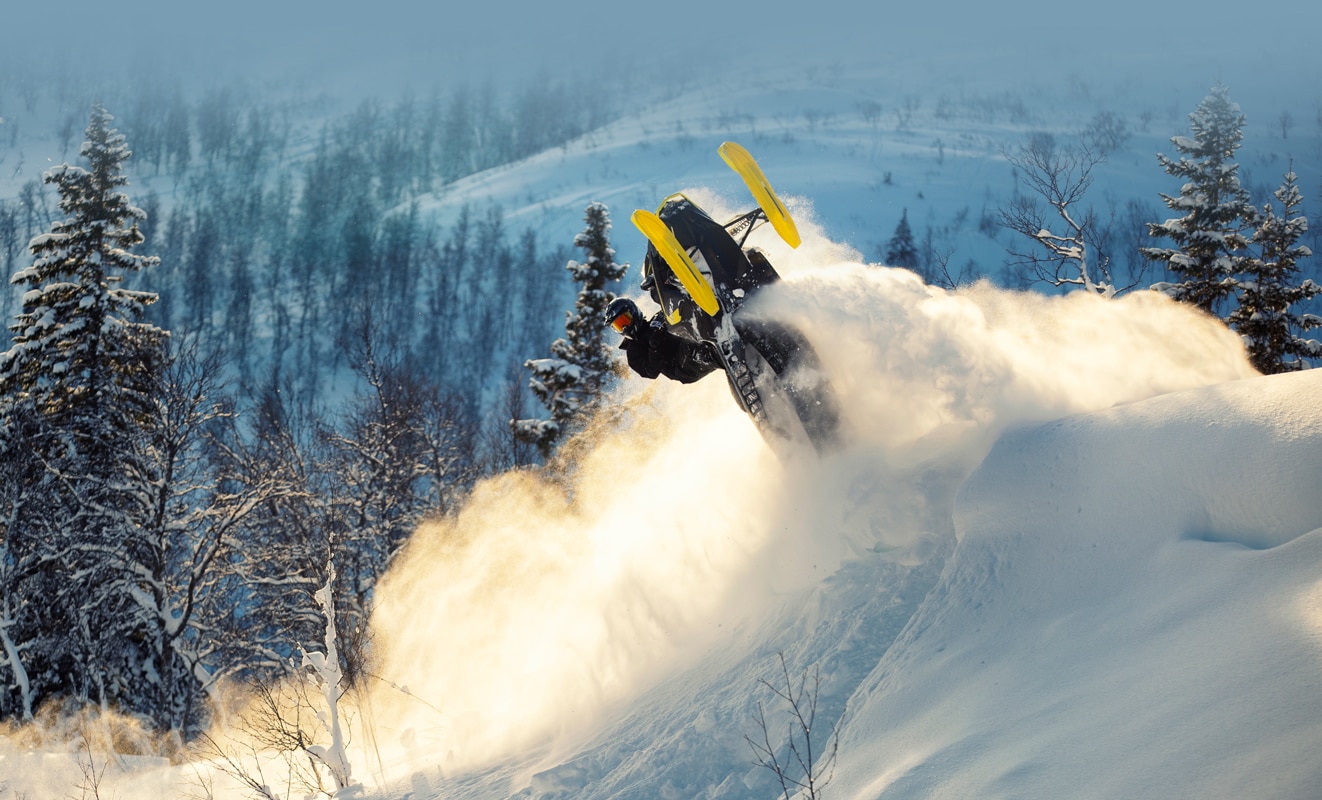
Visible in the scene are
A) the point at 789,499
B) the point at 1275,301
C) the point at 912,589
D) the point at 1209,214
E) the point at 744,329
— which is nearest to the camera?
the point at 912,589

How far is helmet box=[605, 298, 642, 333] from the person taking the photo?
27.6 ft

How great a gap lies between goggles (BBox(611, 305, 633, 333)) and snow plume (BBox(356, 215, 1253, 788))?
146 centimetres

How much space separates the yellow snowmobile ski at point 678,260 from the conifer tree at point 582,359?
12.1 meters

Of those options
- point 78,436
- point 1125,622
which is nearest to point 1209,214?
point 1125,622

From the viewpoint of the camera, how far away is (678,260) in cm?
770

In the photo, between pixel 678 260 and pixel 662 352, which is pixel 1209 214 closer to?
pixel 662 352

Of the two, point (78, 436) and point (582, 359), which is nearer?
point (78, 436)

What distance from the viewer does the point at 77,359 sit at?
1514 centimetres

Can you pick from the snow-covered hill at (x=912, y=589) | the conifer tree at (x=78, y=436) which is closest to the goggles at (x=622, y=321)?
the snow-covered hill at (x=912, y=589)

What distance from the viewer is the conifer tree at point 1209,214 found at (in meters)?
16.5

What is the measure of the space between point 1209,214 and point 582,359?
45.9 feet

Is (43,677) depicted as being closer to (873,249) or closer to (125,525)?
(125,525)

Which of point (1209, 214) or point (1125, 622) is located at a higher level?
point (1209, 214)

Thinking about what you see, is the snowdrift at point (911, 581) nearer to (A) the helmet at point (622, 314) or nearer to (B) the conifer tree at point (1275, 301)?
(A) the helmet at point (622, 314)
